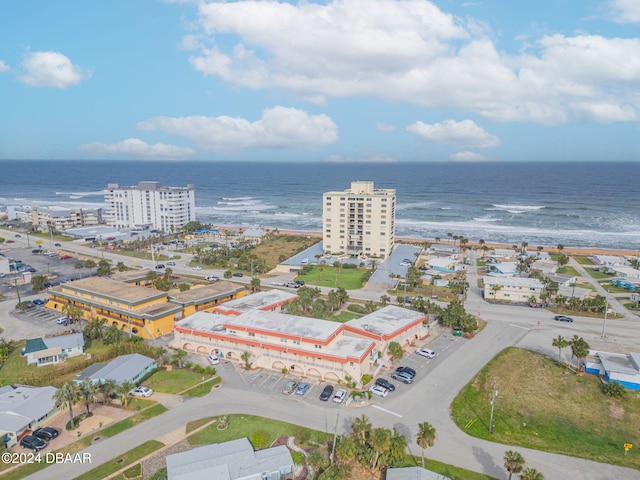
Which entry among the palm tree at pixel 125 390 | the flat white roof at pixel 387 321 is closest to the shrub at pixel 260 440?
the palm tree at pixel 125 390

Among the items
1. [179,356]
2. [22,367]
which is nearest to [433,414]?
[179,356]

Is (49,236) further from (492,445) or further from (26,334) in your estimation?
(492,445)

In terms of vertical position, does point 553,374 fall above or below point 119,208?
below

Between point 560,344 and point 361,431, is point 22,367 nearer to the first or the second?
point 361,431

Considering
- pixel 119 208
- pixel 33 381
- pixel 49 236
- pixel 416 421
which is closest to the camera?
pixel 416 421

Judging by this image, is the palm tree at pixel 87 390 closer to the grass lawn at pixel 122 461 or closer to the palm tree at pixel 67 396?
the palm tree at pixel 67 396

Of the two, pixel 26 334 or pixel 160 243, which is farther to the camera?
pixel 160 243

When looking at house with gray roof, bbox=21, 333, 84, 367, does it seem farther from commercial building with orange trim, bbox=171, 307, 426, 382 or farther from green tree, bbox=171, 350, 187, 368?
green tree, bbox=171, 350, 187, 368

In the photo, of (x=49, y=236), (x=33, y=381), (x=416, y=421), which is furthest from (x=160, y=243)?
(x=416, y=421)

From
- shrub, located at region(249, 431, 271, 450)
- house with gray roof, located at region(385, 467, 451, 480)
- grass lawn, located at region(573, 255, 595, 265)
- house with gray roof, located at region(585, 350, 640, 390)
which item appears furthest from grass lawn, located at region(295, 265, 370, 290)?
grass lawn, located at region(573, 255, 595, 265)
